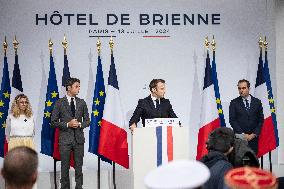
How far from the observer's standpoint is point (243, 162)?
2.96m

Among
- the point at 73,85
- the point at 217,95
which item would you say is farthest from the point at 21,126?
the point at 217,95

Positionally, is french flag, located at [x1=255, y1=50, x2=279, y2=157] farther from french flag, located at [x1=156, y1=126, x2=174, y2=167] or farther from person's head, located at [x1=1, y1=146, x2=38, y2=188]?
person's head, located at [x1=1, y1=146, x2=38, y2=188]

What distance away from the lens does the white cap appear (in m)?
1.09

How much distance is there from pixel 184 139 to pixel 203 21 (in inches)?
117

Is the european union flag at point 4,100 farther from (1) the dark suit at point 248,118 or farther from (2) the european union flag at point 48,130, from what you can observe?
Result: (1) the dark suit at point 248,118

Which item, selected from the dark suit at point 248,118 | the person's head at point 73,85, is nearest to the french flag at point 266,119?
the dark suit at point 248,118

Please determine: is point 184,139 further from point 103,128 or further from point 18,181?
point 18,181

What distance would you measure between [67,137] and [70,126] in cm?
16

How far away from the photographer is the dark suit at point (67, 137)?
5.93m

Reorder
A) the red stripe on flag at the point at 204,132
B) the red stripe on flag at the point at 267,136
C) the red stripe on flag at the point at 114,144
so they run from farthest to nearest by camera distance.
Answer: the red stripe on flag at the point at 267,136
the red stripe on flag at the point at 204,132
the red stripe on flag at the point at 114,144

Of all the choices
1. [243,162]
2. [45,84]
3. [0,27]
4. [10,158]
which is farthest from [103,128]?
[10,158]

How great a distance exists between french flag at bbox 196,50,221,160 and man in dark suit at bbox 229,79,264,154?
0.49 m

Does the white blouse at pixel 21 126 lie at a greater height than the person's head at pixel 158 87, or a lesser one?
lesser

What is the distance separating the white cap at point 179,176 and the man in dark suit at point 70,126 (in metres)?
4.79
